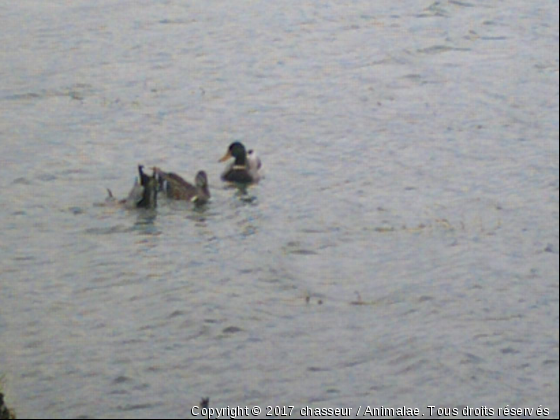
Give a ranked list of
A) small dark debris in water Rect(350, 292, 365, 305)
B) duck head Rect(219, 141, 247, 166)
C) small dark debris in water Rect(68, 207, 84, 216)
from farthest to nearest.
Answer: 1. duck head Rect(219, 141, 247, 166)
2. small dark debris in water Rect(68, 207, 84, 216)
3. small dark debris in water Rect(350, 292, 365, 305)

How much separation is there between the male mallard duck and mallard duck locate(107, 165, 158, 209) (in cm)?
112

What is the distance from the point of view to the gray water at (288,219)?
9656 millimetres

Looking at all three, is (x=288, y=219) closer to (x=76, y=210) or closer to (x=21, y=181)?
(x=76, y=210)

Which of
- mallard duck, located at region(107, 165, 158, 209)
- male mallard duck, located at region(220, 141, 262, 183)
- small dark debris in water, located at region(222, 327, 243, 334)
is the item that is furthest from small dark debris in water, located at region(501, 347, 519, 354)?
male mallard duck, located at region(220, 141, 262, 183)

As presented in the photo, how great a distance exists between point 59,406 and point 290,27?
1548cm

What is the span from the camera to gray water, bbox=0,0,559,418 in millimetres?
9656

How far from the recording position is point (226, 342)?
1027cm

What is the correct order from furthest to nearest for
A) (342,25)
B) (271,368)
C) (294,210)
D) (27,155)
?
(342,25), (27,155), (294,210), (271,368)

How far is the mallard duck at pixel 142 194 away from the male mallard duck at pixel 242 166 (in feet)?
3.68

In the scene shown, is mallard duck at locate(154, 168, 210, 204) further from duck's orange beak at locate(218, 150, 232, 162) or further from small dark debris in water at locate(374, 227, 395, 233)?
small dark debris in water at locate(374, 227, 395, 233)

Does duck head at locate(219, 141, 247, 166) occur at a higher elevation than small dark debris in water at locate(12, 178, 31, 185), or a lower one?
higher

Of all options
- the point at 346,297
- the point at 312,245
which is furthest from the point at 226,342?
the point at 312,245

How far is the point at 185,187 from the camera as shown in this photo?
46.0 feet

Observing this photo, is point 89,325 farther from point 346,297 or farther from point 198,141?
point 198,141
